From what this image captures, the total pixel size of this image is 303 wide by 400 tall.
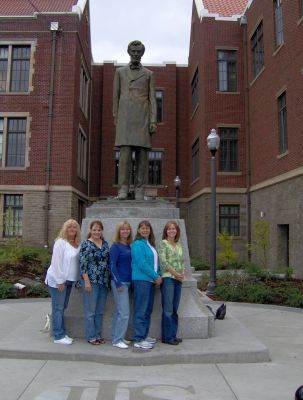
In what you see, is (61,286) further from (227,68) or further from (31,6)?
(31,6)

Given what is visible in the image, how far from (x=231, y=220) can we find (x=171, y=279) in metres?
17.0

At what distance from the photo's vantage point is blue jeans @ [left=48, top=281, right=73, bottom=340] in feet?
18.7

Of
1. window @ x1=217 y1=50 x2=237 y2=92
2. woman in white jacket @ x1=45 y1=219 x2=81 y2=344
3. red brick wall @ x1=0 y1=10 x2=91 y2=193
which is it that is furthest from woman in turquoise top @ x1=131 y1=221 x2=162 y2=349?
window @ x1=217 y1=50 x2=237 y2=92

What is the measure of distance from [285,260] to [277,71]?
7381 mm

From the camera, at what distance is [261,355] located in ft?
Result: 17.6

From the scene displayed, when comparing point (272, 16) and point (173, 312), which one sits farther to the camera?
point (272, 16)

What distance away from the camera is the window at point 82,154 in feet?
79.7

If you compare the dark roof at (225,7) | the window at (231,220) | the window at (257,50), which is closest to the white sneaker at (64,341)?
the window at (231,220)

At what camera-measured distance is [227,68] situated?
2306 centimetres

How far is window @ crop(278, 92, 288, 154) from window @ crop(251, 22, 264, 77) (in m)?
3.45

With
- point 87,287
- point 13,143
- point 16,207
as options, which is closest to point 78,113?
point 13,143

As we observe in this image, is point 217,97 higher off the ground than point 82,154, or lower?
higher

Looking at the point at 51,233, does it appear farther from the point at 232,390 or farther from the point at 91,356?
the point at 232,390

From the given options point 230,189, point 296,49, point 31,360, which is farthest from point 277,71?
point 31,360
